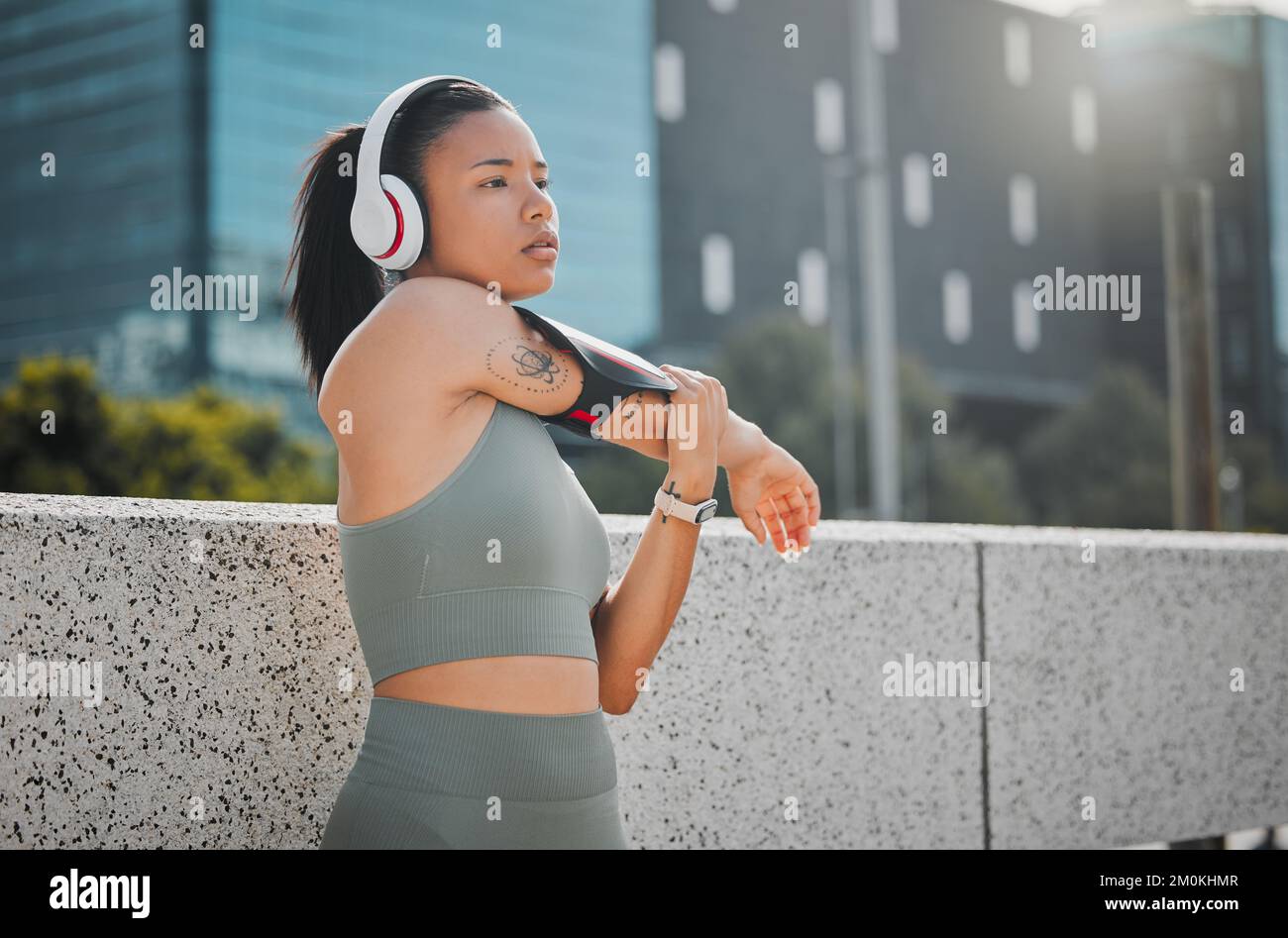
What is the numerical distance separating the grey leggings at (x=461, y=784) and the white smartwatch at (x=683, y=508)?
0.45 m

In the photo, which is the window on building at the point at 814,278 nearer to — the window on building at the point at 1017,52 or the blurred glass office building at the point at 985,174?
the blurred glass office building at the point at 985,174

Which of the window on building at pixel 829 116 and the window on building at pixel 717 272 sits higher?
→ the window on building at pixel 829 116

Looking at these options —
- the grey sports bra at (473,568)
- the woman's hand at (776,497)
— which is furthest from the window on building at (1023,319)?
the grey sports bra at (473,568)

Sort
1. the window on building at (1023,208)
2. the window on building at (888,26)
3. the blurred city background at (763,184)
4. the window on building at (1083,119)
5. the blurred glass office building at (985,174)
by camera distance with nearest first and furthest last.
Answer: the blurred city background at (763,184)
the blurred glass office building at (985,174)
the window on building at (888,26)
the window on building at (1023,208)
the window on building at (1083,119)

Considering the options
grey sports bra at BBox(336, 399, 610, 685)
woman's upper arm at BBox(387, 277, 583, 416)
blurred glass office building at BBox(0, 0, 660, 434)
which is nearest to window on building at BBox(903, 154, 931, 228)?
blurred glass office building at BBox(0, 0, 660, 434)

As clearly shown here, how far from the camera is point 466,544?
2.13m

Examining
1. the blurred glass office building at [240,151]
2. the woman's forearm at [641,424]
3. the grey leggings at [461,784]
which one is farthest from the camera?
the blurred glass office building at [240,151]

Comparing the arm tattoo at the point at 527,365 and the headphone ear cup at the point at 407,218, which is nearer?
the arm tattoo at the point at 527,365

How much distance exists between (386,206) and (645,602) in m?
0.82

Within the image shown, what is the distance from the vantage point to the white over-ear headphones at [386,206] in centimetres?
230

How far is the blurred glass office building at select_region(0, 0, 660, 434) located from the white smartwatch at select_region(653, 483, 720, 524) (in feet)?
150

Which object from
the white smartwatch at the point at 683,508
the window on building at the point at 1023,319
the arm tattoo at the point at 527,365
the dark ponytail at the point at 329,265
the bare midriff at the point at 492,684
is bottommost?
the bare midriff at the point at 492,684

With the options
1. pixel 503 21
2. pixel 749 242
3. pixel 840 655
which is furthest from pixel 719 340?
pixel 840 655

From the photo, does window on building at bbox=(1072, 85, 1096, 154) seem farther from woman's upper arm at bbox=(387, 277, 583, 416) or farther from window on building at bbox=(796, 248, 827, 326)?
woman's upper arm at bbox=(387, 277, 583, 416)
